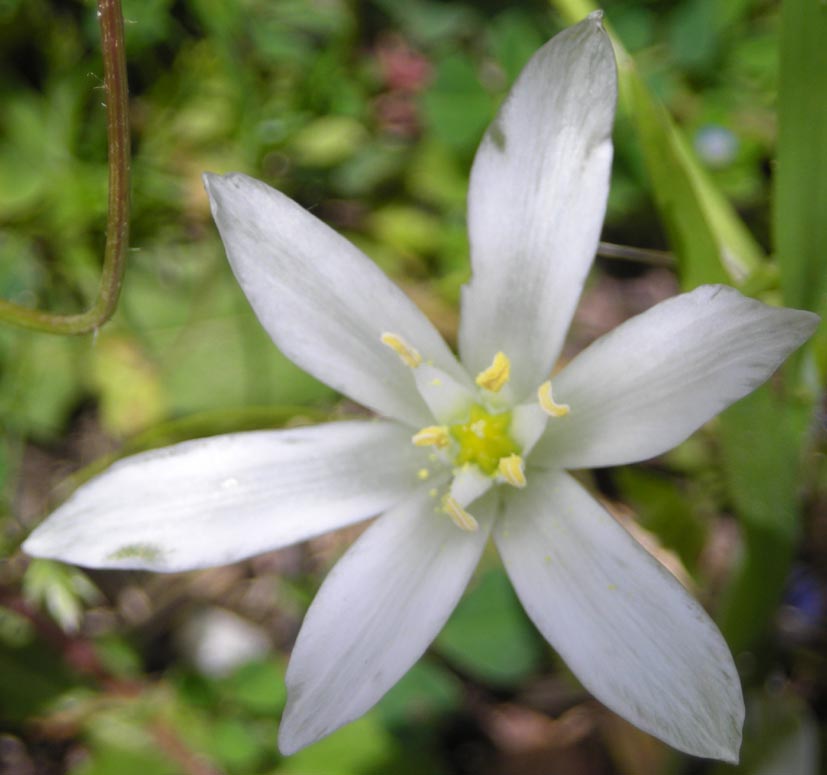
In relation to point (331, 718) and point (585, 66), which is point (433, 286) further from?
point (331, 718)

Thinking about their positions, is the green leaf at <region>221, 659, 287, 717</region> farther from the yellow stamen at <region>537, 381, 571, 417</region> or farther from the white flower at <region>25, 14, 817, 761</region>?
the yellow stamen at <region>537, 381, 571, 417</region>

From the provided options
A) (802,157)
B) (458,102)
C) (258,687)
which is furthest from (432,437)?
(458,102)

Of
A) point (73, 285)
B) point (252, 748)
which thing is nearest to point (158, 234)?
point (73, 285)

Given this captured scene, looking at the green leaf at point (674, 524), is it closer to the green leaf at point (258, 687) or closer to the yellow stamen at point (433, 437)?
the yellow stamen at point (433, 437)

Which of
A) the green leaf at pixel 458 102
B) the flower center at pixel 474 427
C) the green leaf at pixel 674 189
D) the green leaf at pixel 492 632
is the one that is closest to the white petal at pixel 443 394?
the flower center at pixel 474 427

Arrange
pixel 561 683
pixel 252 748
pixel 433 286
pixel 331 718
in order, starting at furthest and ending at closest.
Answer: pixel 433 286 → pixel 561 683 → pixel 252 748 → pixel 331 718
